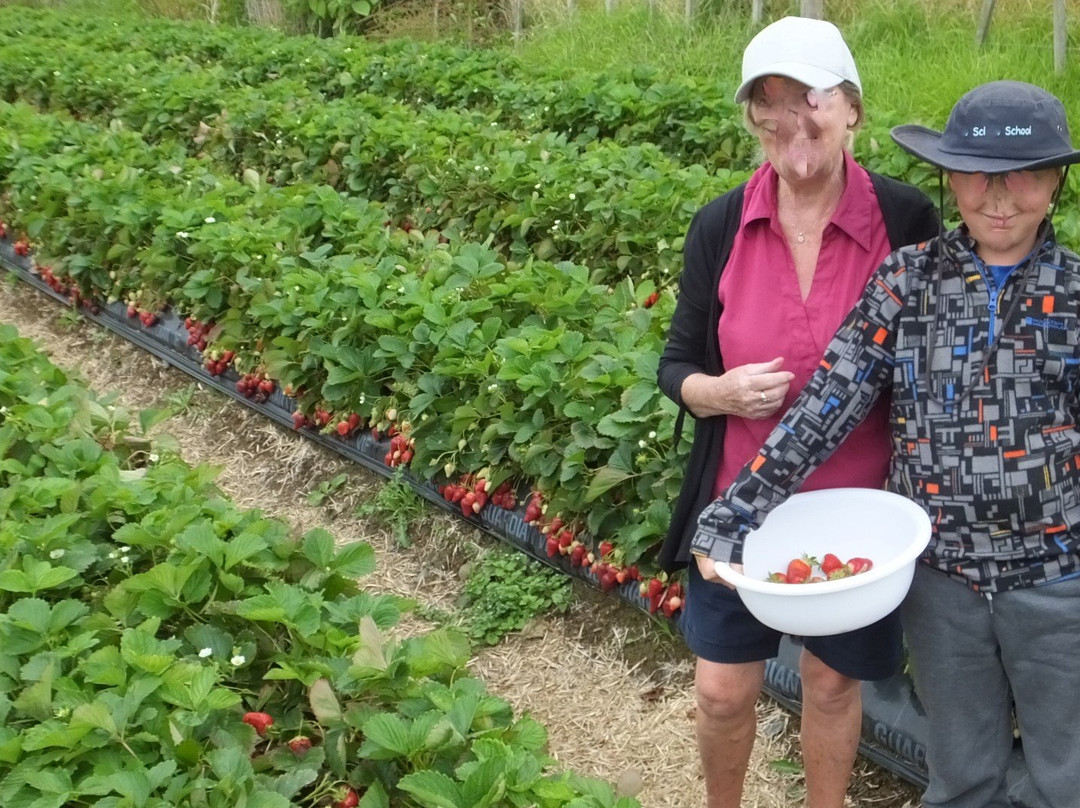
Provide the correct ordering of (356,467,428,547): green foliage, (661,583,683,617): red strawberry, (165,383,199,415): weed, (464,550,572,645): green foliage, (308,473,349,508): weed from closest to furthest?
(661,583,683,617): red strawberry, (464,550,572,645): green foliage, (356,467,428,547): green foliage, (308,473,349,508): weed, (165,383,199,415): weed

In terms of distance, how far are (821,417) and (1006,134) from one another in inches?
19.7

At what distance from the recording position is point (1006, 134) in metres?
1.69

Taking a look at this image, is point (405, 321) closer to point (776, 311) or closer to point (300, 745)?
point (300, 745)

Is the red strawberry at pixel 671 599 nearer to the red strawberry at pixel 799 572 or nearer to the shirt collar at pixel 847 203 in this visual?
the red strawberry at pixel 799 572

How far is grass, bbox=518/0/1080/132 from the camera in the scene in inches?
240

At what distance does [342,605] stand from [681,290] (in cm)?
95

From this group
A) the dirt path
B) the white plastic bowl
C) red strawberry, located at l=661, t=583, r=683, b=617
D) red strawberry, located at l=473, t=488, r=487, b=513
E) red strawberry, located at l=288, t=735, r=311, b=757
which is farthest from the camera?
red strawberry, located at l=473, t=488, r=487, b=513

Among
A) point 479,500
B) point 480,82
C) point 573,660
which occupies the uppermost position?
point 480,82

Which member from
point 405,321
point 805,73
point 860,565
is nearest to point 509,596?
point 405,321

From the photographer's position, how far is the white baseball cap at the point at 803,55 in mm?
1818

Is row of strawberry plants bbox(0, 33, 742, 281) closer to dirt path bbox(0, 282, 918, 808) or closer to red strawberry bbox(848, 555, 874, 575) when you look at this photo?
dirt path bbox(0, 282, 918, 808)

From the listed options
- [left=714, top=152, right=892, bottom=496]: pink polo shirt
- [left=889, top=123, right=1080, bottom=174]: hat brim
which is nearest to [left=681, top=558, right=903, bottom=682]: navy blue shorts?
[left=714, top=152, right=892, bottom=496]: pink polo shirt

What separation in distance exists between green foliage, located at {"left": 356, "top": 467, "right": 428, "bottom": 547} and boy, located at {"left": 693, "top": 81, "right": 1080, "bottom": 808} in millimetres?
2175

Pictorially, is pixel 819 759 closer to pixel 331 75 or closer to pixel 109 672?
pixel 109 672
